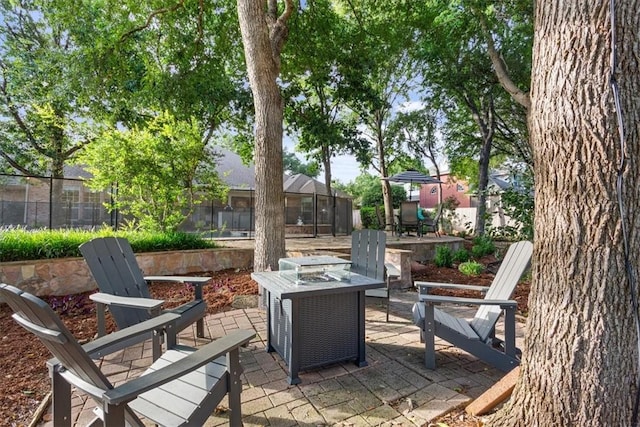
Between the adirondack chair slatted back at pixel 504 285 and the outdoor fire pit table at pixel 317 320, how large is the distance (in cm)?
101

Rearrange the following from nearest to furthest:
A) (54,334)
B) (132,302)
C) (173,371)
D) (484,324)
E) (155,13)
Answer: (54,334), (173,371), (132,302), (484,324), (155,13)

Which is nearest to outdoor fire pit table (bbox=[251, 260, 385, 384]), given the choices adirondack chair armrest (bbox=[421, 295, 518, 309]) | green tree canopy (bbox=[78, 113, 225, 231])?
adirondack chair armrest (bbox=[421, 295, 518, 309])

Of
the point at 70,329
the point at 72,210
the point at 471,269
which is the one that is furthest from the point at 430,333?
the point at 72,210

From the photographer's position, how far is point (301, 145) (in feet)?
35.2

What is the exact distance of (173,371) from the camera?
4.59ft

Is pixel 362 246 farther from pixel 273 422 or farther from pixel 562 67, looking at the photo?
pixel 562 67

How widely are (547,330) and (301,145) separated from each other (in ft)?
32.0

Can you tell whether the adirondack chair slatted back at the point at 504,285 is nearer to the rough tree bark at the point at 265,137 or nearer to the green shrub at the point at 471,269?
the rough tree bark at the point at 265,137

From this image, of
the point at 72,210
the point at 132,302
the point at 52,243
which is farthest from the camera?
the point at 72,210

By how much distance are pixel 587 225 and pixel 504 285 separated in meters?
1.57

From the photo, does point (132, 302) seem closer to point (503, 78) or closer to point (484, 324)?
point (484, 324)

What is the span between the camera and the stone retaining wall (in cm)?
447

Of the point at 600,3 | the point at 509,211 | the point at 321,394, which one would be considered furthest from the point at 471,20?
the point at 321,394

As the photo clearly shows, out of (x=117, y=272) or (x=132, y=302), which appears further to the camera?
(x=117, y=272)
